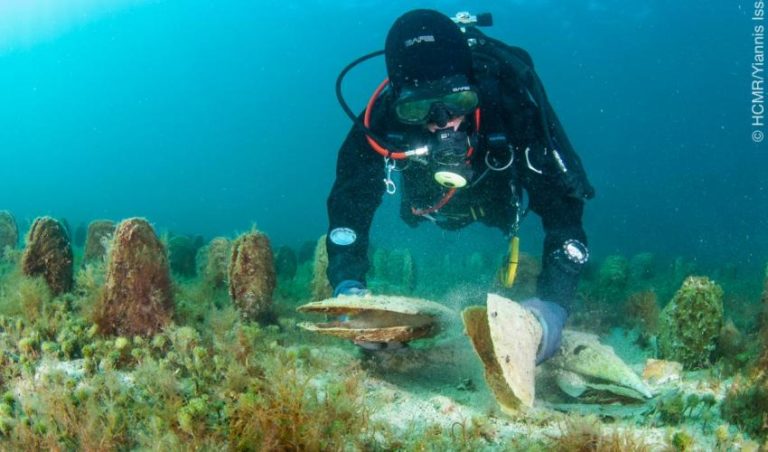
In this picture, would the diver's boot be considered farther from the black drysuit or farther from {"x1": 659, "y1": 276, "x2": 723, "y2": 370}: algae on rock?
{"x1": 659, "y1": 276, "x2": 723, "y2": 370}: algae on rock

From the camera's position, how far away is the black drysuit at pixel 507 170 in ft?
13.4

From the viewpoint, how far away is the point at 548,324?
3.06 meters

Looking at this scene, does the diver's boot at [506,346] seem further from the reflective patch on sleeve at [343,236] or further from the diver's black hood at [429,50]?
the diver's black hood at [429,50]

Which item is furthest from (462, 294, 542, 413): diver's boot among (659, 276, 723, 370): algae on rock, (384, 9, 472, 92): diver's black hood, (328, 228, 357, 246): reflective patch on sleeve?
(384, 9, 472, 92): diver's black hood

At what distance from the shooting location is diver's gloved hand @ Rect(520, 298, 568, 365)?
9.58 ft

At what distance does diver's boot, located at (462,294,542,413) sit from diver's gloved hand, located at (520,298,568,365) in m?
0.20

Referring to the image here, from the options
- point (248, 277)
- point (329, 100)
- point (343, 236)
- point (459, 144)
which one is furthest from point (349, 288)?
point (329, 100)

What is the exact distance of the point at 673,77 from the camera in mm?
64438

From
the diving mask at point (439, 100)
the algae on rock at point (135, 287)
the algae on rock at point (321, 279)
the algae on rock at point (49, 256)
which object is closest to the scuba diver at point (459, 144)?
the diving mask at point (439, 100)

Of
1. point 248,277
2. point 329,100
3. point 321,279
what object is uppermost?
point 329,100

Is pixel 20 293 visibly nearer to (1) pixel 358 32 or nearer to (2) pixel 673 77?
(1) pixel 358 32

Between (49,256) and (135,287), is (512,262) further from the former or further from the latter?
(49,256)

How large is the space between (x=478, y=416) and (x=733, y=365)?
2369 mm

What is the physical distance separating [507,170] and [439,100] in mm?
1156
